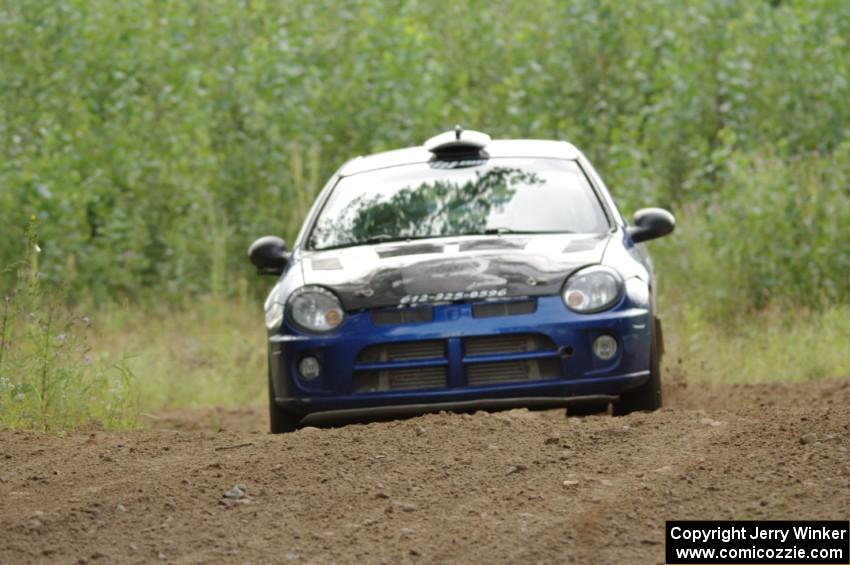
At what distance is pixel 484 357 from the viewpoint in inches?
317

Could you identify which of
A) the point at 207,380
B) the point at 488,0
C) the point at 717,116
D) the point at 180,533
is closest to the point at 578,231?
the point at 180,533

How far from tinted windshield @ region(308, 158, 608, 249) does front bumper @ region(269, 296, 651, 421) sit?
92 centimetres

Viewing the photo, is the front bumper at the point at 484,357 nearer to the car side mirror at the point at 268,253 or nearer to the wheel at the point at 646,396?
the wheel at the point at 646,396

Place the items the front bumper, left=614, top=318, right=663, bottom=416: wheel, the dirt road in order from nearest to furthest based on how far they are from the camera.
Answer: the dirt road < the front bumper < left=614, top=318, right=663, bottom=416: wheel

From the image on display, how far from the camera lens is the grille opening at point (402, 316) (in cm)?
809

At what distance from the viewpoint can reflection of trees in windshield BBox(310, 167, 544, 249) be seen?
9031 millimetres

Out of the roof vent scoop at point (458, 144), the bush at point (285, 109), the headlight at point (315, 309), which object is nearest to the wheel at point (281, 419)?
the headlight at point (315, 309)

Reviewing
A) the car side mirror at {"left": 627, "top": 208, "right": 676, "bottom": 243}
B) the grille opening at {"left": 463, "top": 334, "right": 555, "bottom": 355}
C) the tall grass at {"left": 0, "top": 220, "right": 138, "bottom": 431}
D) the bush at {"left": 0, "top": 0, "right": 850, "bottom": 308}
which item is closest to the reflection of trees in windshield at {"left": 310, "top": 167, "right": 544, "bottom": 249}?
the car side mirror at {"left": 627, "top": 208, "right": 676, "bottom": 243}

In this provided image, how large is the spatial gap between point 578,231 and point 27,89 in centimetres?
1198

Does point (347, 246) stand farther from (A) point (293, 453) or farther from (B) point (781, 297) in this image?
(B) point (781, 297)

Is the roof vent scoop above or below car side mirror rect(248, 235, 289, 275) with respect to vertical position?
above

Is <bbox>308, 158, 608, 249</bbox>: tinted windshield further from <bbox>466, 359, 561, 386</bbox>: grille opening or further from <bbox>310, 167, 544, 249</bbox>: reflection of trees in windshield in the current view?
<bbox>466, 359, 561, 386</bbox>: grille opening

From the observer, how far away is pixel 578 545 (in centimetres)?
535

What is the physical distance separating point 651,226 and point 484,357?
1.60 m
